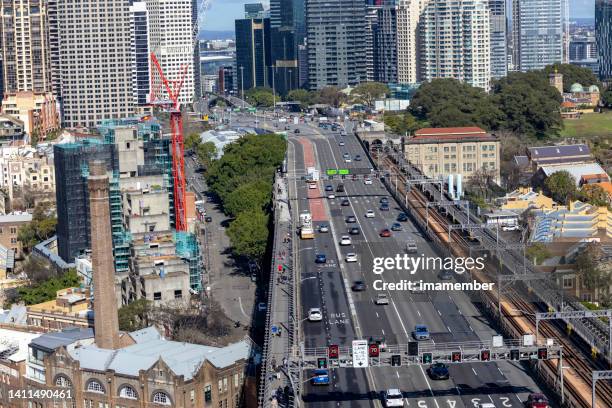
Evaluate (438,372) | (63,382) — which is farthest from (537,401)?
(63,382)

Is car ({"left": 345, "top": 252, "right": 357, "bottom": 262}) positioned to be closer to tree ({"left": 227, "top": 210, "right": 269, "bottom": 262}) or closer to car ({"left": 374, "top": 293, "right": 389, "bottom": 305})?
car ({"left": 374, "top": 293, "right": 389, "bottom": 305})

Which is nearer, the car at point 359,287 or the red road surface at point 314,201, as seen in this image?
the car at point 359,287

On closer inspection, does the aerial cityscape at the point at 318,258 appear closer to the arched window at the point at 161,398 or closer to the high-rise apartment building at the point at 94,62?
the arched window at the point at 161,398

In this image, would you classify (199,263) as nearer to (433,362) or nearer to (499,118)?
(433,362)

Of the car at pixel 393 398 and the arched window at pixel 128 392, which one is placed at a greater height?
the car at pixel 393 398

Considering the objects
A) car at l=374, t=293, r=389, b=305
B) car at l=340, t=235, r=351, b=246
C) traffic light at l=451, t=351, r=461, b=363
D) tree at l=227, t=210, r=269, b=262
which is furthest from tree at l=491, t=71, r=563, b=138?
traffic light at l=451, t=351, r=461, b=363

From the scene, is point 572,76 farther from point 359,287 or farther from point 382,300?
point 382,300

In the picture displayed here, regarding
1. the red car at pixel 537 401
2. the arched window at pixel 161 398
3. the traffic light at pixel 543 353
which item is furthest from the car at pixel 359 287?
the red car at pixel 537 401
